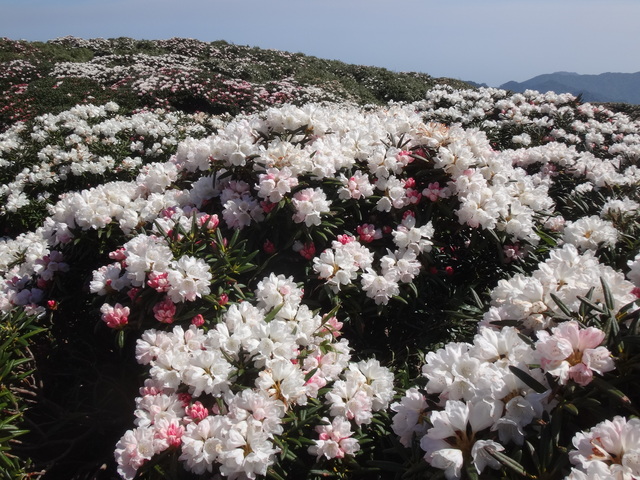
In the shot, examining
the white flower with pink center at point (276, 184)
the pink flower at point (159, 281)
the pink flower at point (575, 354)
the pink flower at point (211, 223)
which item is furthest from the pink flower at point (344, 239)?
the pink flower at point (575, 354)

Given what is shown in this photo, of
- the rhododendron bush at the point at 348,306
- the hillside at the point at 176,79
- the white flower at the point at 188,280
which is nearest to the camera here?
the rhododendron bush at the point at 348,306

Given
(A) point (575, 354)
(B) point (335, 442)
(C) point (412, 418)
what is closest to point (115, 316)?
(B) point (335, 442)

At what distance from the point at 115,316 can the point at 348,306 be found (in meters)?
1.20

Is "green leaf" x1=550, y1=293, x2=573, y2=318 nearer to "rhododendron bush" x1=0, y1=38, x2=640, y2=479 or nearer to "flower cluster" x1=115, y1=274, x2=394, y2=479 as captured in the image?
"rhododendron bush" x1=0, y1=38, x2=640, y2=479

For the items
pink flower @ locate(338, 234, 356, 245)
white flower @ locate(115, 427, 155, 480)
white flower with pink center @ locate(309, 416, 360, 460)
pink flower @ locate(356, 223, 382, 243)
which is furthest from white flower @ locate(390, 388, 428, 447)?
pink flower @ locate(356, 223, 382, 243)

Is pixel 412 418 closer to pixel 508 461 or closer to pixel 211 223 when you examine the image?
pixel 508 461

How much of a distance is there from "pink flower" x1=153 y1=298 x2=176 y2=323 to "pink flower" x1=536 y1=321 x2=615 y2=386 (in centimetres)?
158

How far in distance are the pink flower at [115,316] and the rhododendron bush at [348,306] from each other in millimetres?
47

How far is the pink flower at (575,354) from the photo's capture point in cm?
120

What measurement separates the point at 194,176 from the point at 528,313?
257cm

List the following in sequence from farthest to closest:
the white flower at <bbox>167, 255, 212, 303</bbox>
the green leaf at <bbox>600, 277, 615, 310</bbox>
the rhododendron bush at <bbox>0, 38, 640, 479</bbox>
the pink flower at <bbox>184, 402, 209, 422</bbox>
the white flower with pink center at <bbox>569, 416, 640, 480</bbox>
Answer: the white flower at <bbox>167, 255, 212, 303</bbox> < the pink flower at <bbox>184, 402, 209, 422</bbox> < the green leaf at <bbox>600, 277, 615, 310</bbox> < the rhododendron bush at <bbox>0, 38, 640, 479</bbox> < the white flower with pink center at <bbox>569, 416, 640, 480</bbox>

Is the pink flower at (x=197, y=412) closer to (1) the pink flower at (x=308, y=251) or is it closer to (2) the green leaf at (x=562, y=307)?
(1) the pink flower at (x=308, y=251)

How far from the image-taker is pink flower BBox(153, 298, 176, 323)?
202 centimetres

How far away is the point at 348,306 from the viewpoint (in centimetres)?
240
